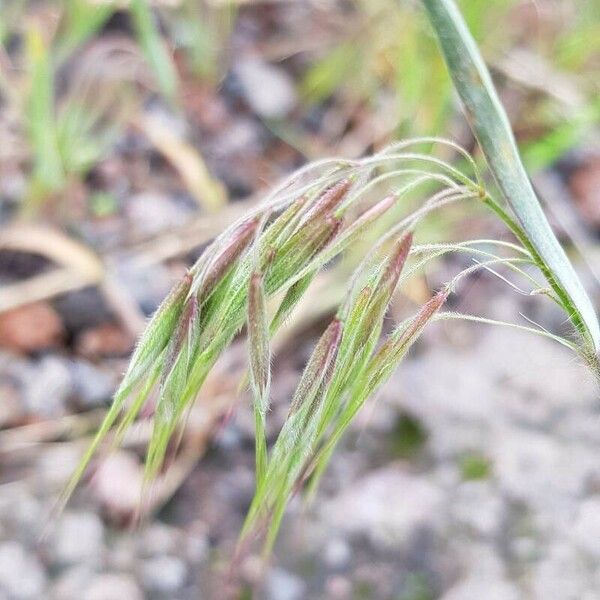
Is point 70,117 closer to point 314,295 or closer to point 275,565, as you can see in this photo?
point 314,295

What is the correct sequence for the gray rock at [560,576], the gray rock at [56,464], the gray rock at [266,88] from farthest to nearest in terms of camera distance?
the gray rock at [266,88], the gray rock at [56,464], the gray rock at [560,576]

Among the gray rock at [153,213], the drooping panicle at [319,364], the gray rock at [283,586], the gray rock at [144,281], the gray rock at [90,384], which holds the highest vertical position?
the drooping panicle at [319,364]

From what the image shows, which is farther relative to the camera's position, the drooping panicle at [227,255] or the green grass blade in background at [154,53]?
the green grass blade in background at [154,53]

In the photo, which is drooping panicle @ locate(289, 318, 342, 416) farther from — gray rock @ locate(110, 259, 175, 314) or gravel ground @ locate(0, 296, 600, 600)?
gray rock @ locate(110, 259, 175, 314)

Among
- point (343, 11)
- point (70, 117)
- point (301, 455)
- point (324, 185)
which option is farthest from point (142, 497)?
point (343, 11)

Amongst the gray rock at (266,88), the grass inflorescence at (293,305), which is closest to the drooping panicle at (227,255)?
the grass inflorescence at (293,305)

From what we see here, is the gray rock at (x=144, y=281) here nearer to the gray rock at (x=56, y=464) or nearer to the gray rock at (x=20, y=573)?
the gray rock at (x=56, y=464)
